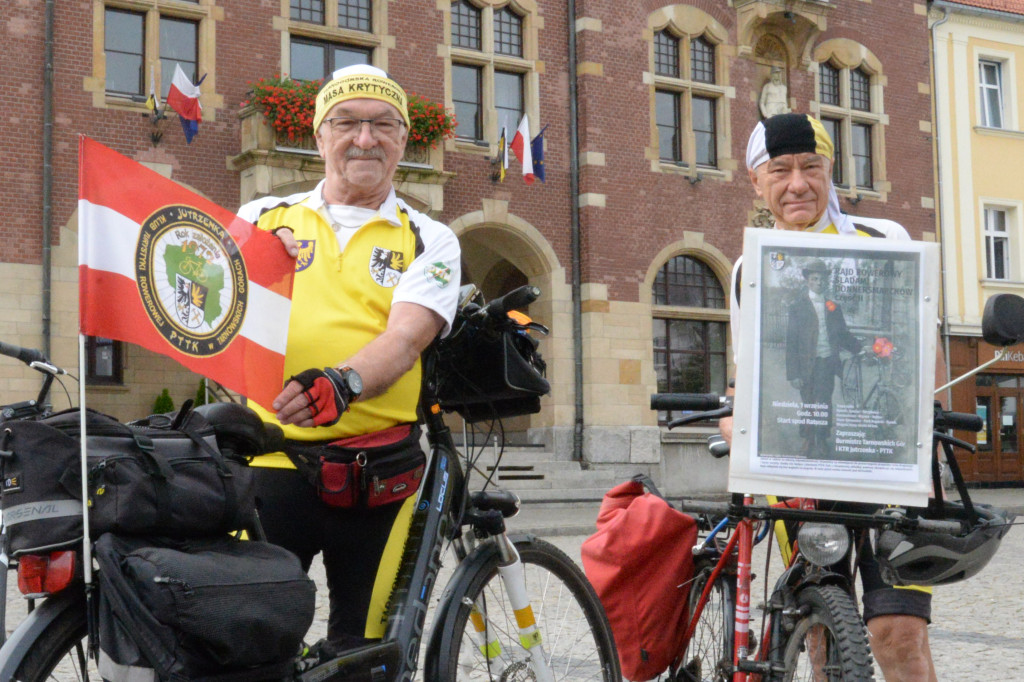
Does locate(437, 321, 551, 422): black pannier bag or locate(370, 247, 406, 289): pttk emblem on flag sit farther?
locate(437, 321, 551, 422): black pannier bag

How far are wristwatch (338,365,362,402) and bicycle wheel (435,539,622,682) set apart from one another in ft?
2.40

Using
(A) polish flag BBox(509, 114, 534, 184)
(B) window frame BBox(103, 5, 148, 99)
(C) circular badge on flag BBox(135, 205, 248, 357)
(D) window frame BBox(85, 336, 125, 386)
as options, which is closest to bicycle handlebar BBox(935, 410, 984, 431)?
(C) circular badge on flag BBox(135, 205, 248, 357)

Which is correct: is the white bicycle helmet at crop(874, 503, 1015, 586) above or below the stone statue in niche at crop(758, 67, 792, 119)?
below

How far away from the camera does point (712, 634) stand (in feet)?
12.5

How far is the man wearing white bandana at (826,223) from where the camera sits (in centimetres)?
350

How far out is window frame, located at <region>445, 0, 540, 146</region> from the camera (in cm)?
2127

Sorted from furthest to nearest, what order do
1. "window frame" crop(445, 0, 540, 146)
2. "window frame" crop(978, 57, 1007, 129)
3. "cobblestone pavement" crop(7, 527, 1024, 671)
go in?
"window frame" crop(978, 57, 1007, 129), "window frame" crop(445, 0, 540, 146), "cobblestone pavement" crop(7, 527, 1024, 671)

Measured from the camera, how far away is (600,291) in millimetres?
22094

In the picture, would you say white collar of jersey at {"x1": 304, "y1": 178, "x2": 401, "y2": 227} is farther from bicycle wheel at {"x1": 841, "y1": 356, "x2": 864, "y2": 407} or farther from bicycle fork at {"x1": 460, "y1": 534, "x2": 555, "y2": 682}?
bicycle wheel at {"x1": 841, "y1": 356, "x2": 864, "y2": 407}

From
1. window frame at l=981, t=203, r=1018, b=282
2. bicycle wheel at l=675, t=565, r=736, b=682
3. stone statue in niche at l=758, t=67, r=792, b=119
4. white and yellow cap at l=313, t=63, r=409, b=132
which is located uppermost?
stone statue in niche at l=758, t=67, r=792, b=119

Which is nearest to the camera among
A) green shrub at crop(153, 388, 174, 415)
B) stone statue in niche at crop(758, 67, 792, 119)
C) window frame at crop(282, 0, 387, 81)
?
green shrub at crop(153, 388, 174, 415)

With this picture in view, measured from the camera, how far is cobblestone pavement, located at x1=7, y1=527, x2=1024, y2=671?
6047 millimetres

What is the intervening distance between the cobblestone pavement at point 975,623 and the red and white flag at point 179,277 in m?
1.82

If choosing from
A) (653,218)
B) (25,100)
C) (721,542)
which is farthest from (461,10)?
(721,542)
